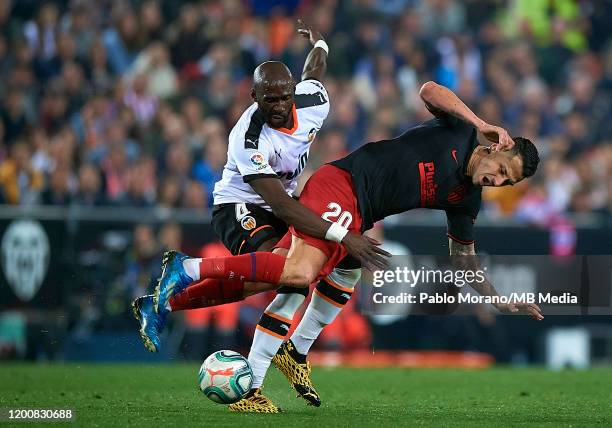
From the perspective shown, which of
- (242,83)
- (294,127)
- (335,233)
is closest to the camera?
(335,233)

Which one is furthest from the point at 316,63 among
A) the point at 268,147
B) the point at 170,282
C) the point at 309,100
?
the point at 170,282

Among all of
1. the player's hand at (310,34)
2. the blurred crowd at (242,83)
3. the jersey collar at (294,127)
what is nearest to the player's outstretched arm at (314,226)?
the jersey collar at (294,127)

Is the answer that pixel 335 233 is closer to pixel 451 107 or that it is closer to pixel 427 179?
pixel 427 179

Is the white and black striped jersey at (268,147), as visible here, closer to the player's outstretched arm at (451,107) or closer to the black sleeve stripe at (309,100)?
the black sleeve stripe at (309,100)

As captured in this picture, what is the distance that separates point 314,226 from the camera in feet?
24.0

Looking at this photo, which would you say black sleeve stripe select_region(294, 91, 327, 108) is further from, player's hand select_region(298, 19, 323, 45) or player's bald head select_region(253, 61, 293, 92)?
player's hand select_region(298, 19, 323, 45)

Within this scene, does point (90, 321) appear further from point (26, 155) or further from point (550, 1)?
point (550, 1)

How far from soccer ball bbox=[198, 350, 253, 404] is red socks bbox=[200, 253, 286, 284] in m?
0.53

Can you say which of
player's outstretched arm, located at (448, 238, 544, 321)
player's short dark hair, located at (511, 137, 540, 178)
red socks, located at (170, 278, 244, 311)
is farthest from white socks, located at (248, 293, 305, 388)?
player's short dark hair, located at (511, 137, 540, 178)

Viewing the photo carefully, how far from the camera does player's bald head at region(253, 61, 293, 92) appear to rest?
24.6 ft

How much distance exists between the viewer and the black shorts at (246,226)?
7.96m

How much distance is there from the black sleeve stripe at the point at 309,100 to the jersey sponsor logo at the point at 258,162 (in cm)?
62

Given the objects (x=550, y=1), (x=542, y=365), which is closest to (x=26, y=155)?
(x=542, y=365)

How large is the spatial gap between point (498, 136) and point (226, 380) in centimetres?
221
